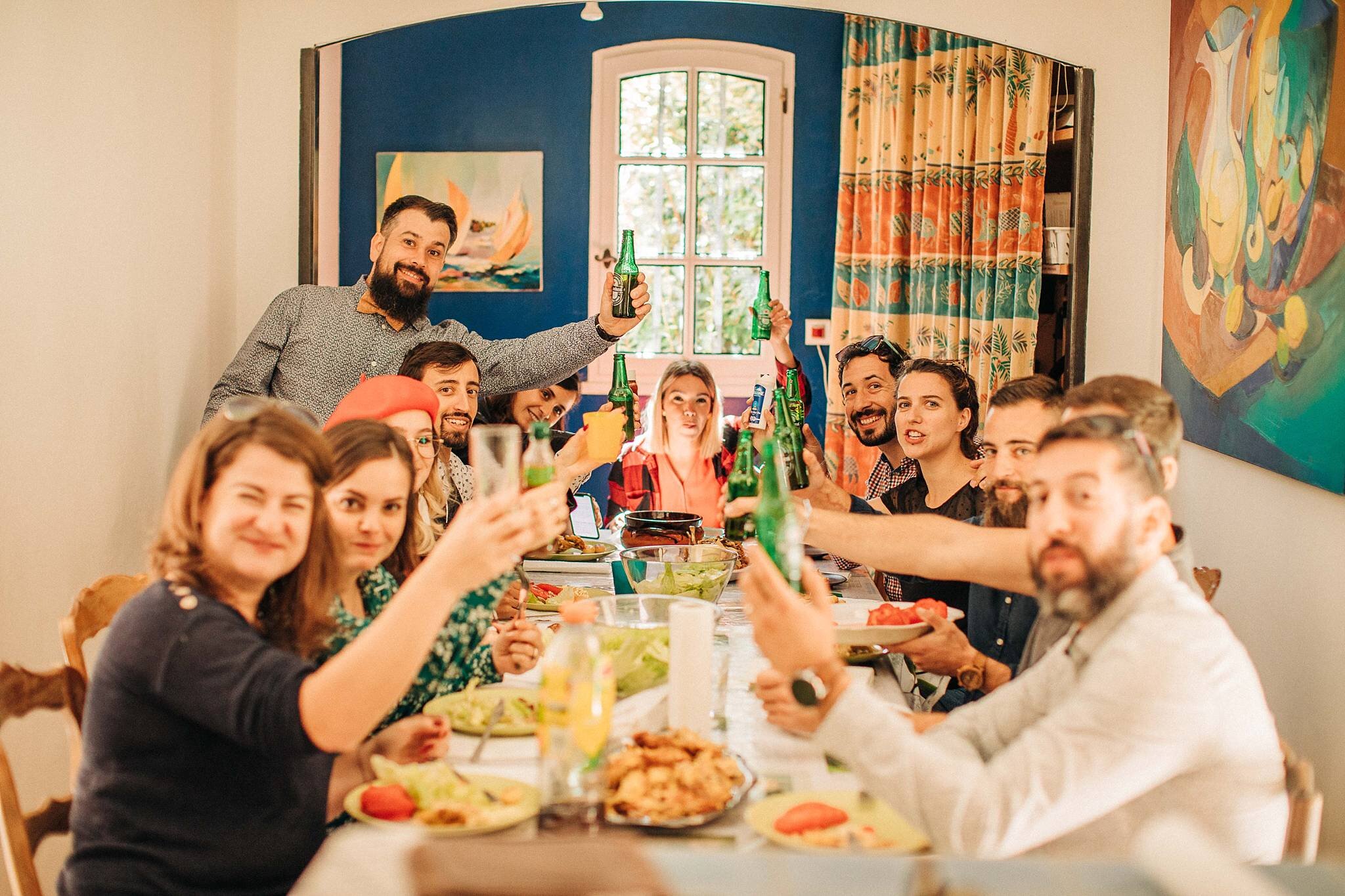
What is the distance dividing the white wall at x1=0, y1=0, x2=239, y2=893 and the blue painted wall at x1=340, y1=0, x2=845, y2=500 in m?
2.14

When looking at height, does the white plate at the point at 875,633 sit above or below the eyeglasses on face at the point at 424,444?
below

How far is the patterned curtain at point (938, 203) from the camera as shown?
15.8 ft

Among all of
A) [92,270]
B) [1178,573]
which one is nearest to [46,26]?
[92,270]

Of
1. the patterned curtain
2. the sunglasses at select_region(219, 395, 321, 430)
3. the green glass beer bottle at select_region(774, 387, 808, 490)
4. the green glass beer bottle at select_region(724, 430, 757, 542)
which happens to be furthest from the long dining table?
the patterned curtain

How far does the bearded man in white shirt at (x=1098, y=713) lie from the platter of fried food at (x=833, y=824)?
Result: 0.06 metres

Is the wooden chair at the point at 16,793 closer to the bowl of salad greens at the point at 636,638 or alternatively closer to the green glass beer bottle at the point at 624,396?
the bowl of salad greens at the point at 636,638

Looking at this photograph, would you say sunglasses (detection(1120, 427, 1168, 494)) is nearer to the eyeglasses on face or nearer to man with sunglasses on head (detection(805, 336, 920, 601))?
the eyeglasses on face

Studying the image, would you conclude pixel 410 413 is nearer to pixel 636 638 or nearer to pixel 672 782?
pixel 636 638

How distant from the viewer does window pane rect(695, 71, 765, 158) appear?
5.42 metres

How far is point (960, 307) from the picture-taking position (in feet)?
16.3

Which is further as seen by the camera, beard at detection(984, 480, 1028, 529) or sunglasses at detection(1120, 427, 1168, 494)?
beard at detection(984, 480, 1028, 529)

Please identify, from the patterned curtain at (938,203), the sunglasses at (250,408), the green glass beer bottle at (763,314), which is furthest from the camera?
the patterned curtain at (938,203)

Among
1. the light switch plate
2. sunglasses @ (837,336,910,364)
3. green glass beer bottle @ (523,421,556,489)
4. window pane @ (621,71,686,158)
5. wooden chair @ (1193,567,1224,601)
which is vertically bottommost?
wooden chair @ (1193,567,1224,601)

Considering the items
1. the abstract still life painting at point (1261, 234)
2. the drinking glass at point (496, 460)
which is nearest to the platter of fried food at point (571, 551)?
the abstract still life painting at point (1261, 234)
